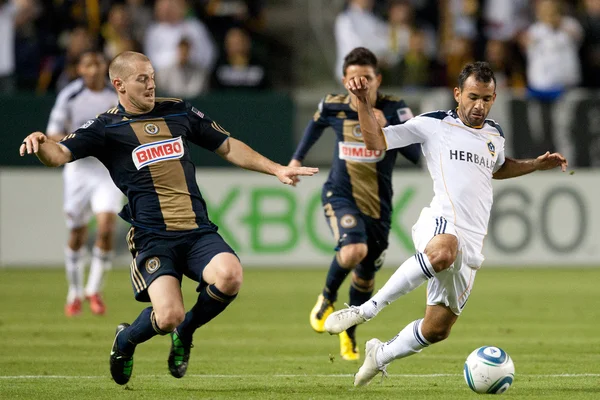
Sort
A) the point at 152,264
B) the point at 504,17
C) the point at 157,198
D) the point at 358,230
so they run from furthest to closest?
1. the point at 504,17
2. the point at 358,230
3. the point at 157,198
4. the point at 152,264

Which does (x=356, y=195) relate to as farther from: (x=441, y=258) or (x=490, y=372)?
(x=490, y=372)

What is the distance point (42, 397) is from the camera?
699 centimetres

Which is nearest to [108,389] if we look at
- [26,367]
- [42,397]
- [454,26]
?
[42,397]

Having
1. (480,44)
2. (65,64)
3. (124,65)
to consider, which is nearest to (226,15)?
(65,64)

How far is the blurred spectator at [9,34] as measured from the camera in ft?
54.0

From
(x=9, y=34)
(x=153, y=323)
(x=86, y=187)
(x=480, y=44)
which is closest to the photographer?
(x=153, y=323)

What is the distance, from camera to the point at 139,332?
23.4 feet

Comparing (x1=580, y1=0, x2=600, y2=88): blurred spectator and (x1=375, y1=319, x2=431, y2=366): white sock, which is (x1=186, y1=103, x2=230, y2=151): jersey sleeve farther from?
(x1=580, y1=0, x2=600, y2=88): blurred spectator

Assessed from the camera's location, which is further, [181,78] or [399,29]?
[399,29]

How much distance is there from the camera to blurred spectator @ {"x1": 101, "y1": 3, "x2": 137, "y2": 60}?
16172 millimetres

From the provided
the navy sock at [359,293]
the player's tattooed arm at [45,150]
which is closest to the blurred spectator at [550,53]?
the navy sock at [359,293]

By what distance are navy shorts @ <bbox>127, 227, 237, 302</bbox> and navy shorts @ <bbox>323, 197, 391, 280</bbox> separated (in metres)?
2.00

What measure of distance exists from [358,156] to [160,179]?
7.85ft

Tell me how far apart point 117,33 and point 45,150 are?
9.79 metres
